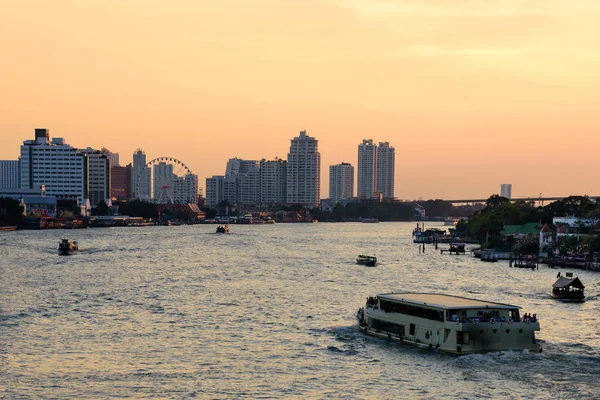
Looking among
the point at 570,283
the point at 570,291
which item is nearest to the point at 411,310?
the point at 570,283

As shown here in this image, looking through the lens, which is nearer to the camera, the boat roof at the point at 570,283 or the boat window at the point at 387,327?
the boat window at the point at 387,327

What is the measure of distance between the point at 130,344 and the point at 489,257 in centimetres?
6702

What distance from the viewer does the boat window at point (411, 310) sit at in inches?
1507

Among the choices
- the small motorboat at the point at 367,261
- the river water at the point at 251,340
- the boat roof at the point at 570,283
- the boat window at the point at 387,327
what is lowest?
the river water at the point at 251,340

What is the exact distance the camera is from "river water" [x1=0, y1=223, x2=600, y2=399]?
107ft

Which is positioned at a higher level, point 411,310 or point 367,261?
point 411,310

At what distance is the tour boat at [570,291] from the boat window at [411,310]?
2090cm

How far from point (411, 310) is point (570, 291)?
73.7ft

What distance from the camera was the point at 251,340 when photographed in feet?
136

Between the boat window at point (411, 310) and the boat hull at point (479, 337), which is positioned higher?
the boat window at point (411, 310)

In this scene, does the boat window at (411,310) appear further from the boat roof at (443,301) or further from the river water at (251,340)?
the river water at (251,340)

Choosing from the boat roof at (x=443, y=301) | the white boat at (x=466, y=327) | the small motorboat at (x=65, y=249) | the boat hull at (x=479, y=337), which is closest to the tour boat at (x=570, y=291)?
the boat roof at (x=443, y=301)

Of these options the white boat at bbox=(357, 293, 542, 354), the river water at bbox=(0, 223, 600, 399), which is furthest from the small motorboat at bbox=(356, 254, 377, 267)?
the white boat at bbox=(357, 293, 542, 354)

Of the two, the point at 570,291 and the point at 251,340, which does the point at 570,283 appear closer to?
the point at 570,291
